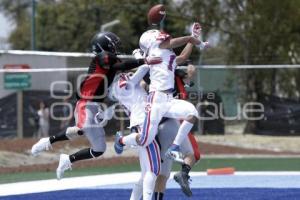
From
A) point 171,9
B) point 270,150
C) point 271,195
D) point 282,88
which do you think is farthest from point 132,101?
point 171,9

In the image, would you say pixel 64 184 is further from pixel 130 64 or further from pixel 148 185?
pixel 148 185

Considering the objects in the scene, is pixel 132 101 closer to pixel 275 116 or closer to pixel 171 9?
pixel 275 116

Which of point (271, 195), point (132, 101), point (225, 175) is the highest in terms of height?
point (132, 101)

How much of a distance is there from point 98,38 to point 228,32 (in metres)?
20.4

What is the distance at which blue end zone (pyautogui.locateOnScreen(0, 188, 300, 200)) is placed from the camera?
10.4 metres

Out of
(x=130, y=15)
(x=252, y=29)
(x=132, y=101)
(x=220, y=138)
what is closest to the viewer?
(x=132, y=101)

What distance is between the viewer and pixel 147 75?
29.2 ft

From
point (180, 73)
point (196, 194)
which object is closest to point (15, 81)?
point (196, 194)

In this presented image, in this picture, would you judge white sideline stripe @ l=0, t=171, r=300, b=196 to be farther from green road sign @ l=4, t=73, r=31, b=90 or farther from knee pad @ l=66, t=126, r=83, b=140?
green road sign @ l=4, t=73, r=31, b=90

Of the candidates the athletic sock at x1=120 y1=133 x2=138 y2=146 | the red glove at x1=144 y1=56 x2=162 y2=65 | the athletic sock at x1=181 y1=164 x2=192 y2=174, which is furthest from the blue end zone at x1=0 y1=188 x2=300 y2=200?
the red glove at x1=144 y1=56 x2=162 y2=65

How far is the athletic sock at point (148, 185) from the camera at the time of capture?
8.17 m

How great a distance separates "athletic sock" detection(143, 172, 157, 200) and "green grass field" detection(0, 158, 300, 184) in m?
6.05

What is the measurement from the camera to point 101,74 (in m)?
9.01

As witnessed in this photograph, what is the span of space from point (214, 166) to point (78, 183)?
4564 millimetres
